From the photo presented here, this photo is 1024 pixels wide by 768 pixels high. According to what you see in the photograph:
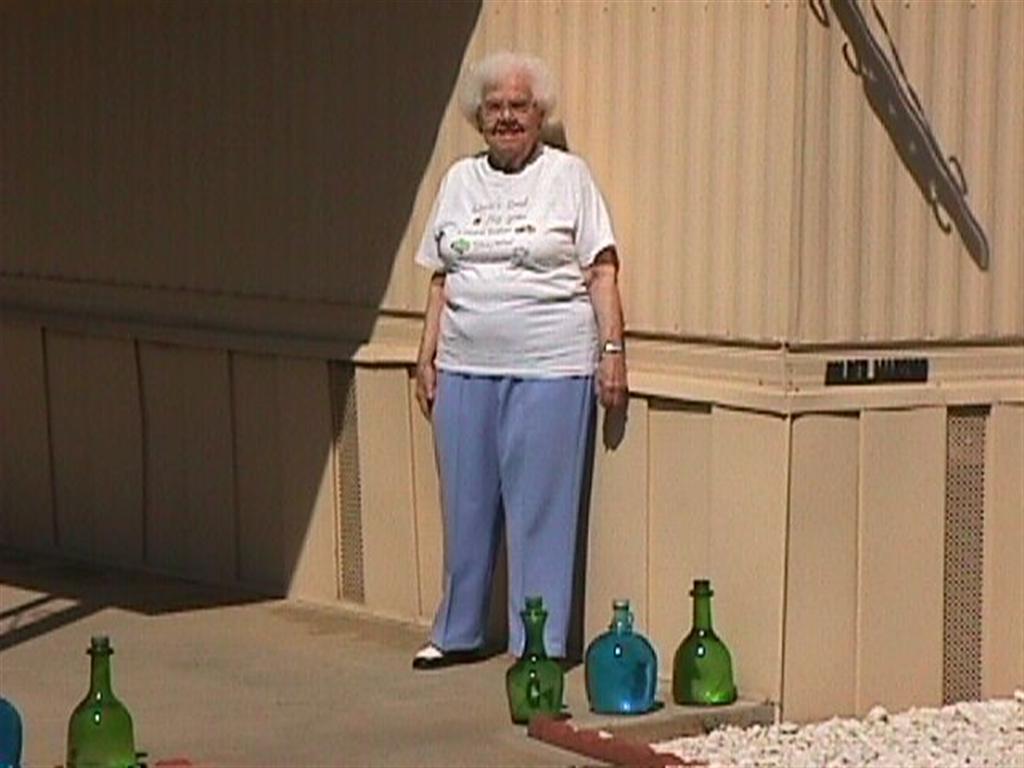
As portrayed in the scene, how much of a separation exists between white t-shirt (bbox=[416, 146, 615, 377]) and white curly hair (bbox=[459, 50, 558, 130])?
17cm

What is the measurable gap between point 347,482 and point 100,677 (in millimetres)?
2735

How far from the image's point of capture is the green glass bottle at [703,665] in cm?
759

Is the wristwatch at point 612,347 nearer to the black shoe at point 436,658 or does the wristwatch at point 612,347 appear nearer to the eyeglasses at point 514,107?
the eyeglasses at point 514,107

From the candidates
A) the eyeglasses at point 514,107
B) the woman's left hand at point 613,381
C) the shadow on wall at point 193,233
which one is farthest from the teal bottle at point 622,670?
the shadow on wall at point 193,233

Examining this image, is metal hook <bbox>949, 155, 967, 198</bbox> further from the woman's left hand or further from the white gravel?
the white gravel

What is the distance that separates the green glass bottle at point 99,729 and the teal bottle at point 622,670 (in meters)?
1.46

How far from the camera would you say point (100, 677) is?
6738mm

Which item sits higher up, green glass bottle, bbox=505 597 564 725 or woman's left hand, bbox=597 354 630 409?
woman's left hand, bbox=597 354 630 409

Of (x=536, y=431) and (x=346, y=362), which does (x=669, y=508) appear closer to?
(x=536, y=431)

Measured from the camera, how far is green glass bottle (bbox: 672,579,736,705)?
7594 millimetres

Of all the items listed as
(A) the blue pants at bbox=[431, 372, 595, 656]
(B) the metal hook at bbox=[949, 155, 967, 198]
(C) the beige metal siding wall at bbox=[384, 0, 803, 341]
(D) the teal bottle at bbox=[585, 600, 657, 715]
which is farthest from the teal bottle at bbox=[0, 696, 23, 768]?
(B) the metal hook at bbox=[949, 155, 967, 198]

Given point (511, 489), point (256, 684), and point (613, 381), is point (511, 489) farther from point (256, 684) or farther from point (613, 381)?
point (256, 684)

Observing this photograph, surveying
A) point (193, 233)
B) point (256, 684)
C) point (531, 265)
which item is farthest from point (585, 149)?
point (193, 233)

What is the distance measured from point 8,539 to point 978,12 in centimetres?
503
